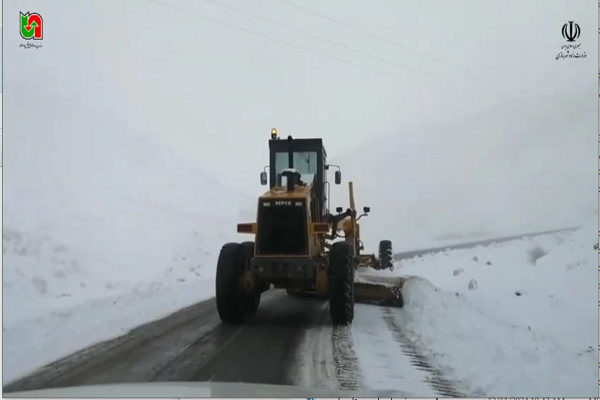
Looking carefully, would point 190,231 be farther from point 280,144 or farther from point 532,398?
point 532,398

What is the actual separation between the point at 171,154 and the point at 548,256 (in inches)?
147

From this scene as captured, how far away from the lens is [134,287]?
639 cm

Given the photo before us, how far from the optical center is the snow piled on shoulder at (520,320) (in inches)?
186

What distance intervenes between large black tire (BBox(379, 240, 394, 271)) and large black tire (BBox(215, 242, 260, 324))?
8.85ft

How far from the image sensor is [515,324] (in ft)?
17.6

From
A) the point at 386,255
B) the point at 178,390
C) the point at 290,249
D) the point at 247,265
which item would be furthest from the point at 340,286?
the point at 386,255

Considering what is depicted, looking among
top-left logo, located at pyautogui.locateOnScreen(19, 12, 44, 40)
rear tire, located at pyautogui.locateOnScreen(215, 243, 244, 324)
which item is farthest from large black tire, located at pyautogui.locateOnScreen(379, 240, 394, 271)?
top-left logo, located at pyautogui.locateOnScreen(19, 12, 44, 40)

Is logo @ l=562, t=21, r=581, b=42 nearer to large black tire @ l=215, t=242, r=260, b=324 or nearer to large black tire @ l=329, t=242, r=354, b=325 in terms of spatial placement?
large black tire @ l=329, t=242, r=354, b=325

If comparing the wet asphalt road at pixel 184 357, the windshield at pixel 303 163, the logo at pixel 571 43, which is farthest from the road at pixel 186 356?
the logo at pixel 571 43

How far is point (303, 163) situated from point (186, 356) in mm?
2595

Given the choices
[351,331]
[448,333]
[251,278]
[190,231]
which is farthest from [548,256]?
[190,231]

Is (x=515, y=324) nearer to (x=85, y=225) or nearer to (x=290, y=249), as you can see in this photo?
(x=290, y=249)

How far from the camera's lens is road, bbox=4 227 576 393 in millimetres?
4828

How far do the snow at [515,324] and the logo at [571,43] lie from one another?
4.77 ft
